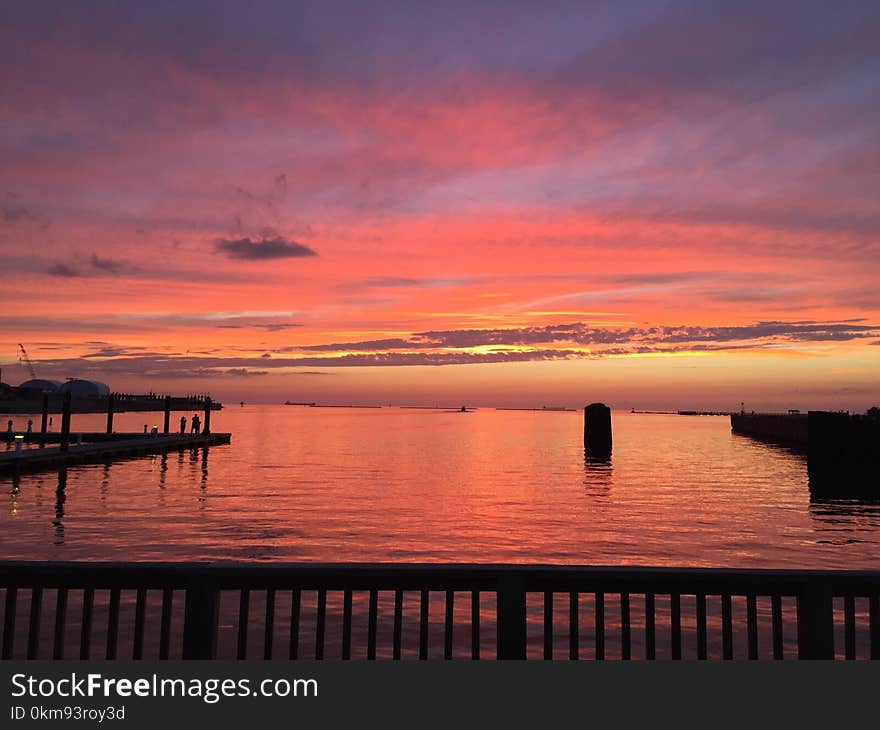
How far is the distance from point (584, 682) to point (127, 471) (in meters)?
53.0

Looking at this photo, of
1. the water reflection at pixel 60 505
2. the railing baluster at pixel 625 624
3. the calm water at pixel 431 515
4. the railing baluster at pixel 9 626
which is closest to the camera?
the railing baluster at pixel 9 626

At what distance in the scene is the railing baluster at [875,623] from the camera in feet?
21.0

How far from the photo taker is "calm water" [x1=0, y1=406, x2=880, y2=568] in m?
25.7

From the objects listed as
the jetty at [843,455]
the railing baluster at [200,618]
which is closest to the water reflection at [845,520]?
the jetty at [843,455]

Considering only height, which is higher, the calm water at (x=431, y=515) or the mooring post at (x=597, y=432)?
the mooring post at (x=597, y=432)

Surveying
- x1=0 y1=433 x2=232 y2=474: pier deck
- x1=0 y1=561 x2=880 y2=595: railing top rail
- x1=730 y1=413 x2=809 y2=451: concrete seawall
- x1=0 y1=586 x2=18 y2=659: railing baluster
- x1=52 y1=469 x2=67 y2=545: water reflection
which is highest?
x1=730 y1=413 x2=809 y2=451: concrete seawall

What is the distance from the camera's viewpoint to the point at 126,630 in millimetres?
15203

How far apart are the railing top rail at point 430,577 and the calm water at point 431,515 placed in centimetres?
1774

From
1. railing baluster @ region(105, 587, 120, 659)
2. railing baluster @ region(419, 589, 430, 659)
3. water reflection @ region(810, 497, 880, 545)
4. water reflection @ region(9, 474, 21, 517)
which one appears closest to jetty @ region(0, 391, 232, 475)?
water reflection @ region(9, 474, 21, 517)

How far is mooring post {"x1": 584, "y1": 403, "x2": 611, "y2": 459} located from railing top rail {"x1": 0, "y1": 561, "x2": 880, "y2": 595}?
65.7 m

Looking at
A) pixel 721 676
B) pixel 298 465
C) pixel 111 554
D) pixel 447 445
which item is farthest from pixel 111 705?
pixel 447 445

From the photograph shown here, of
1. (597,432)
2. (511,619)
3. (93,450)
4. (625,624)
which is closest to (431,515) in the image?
(625,624)

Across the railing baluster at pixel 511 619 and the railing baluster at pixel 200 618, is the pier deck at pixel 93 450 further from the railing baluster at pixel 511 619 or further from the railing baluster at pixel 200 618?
the railing baluster at pixel 511 619

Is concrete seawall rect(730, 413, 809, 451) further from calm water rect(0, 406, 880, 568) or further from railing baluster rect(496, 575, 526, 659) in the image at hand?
railing baluster rect(496, 575, 526, 659)
